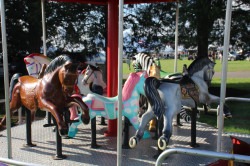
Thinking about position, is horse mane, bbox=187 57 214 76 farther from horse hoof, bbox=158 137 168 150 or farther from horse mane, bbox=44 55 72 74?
horse mane, bbox=44 55 72 74

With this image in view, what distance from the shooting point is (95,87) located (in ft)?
16.5

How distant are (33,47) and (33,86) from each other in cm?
805

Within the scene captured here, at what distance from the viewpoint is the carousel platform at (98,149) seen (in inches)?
139

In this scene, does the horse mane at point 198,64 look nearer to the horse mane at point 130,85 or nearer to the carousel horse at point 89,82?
the horse mane at point 130,85

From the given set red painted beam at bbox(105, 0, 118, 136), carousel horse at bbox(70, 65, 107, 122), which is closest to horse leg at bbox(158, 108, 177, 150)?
red painted beam at bbox(105, 0, 118, 136)

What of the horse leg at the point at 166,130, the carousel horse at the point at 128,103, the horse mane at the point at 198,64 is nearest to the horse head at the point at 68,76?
the carousel horse at the point at 128,103

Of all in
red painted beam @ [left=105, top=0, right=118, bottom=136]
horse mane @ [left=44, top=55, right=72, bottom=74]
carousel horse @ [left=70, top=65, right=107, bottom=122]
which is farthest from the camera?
carousel horse @ [left=70, top=65, right=107, bottom=122]

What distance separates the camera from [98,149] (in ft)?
13.1

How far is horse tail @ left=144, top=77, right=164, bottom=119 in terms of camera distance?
11.7 feet

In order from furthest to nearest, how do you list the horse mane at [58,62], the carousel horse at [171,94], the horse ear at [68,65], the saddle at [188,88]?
the saddle at [188,88]
the carousel horse at [171,94]
the horse mane at [58,62]
the horse ear at [68,65]

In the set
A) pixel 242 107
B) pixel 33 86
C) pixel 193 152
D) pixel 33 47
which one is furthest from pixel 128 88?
pixel 33 47

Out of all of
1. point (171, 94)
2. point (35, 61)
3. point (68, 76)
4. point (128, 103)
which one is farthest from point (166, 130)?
point (35, 61)

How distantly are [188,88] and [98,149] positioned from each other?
1.51m

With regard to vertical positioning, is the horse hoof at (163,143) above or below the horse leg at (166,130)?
below
